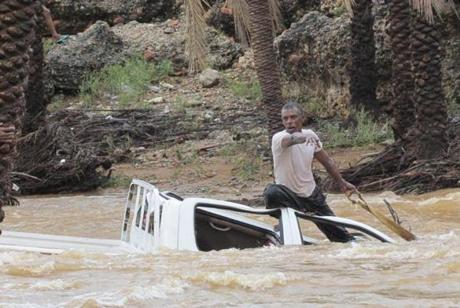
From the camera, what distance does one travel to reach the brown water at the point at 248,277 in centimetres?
675

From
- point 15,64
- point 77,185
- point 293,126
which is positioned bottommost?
point 77,185

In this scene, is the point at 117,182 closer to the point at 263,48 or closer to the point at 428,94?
the point at 263,48

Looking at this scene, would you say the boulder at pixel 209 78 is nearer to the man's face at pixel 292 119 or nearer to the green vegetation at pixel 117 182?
the green vegetation at pixel 117 182

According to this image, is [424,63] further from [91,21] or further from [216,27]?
[91,21]

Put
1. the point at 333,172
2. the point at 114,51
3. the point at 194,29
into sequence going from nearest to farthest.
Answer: the point at 333,172 → the point at 194,29 → the point at 114,51

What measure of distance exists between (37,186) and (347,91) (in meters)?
7.72

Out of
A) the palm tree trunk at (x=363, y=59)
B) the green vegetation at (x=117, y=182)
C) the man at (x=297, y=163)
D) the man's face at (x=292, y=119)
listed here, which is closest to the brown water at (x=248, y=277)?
the man at (x=297, y=163)

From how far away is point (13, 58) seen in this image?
25.2ft

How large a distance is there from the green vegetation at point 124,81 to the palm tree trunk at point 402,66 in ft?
29.7

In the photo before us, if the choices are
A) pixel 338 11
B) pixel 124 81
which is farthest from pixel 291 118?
pixel 338 11

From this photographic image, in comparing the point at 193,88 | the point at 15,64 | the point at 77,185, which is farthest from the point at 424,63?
the point at 193,88

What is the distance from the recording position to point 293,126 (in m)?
9.88

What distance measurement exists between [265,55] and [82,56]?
36.1 ft

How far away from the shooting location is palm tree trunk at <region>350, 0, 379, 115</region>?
780 inches
